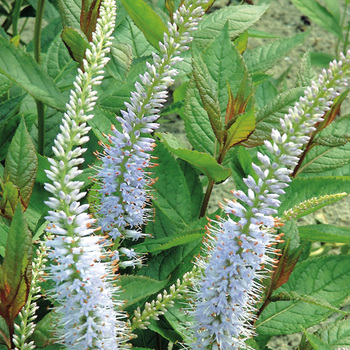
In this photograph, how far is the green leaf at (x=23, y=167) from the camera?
5.53ft

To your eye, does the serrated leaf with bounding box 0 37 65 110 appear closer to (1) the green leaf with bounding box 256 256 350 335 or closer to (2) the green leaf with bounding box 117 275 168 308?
(2) the green leaf with bounding box 117 275 168 308

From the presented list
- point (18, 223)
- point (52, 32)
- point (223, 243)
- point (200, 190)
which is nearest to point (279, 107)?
point (200, 190)

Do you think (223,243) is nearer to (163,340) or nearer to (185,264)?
(185,264)

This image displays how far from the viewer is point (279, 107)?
1.80m

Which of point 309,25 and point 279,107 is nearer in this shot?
point 279,107

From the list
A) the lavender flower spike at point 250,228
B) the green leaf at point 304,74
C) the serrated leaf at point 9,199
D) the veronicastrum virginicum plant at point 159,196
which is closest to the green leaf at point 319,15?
the veronicastrum virginicum plant at point 159,196

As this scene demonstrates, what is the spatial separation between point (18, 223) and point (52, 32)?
5.76ft

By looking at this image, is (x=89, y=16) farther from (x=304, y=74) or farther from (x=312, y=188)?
(x=312, y=188)

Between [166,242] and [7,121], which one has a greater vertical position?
[7,121]

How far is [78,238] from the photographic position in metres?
1.18

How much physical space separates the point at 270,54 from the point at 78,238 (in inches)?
57.1

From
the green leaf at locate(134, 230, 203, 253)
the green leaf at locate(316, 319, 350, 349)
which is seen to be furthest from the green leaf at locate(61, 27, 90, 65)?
the green leaf at locate(316, 319, 350, 349)

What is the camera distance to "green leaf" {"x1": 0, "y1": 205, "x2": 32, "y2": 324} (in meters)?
1.28

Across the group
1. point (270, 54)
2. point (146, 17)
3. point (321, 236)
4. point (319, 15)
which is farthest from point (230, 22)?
point (319, 15)
